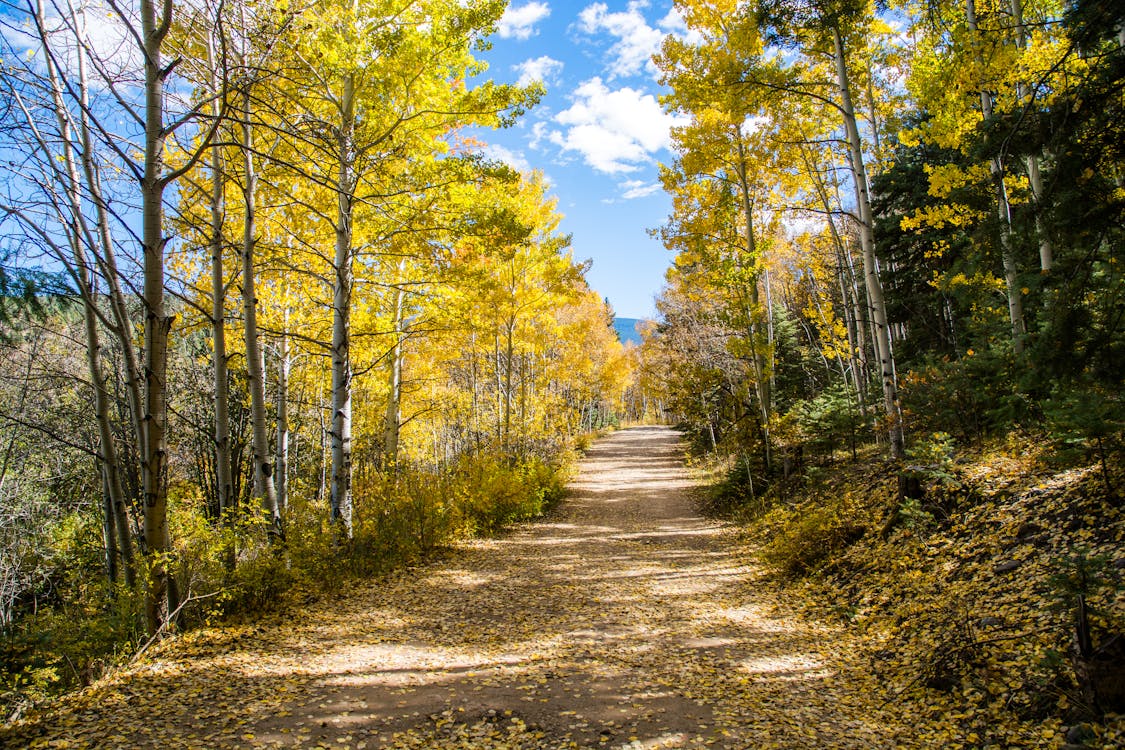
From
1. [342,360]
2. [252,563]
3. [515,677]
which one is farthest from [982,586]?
[342,360]

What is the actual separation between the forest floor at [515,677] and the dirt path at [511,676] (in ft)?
0.06

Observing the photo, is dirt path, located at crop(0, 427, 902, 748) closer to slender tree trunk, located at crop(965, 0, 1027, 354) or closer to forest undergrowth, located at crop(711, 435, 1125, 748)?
forest undergrowth, located at crop(711, 435, 1125, 748)

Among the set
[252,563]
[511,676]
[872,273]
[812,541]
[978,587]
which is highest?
[872,273]

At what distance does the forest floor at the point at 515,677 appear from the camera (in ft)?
11.1

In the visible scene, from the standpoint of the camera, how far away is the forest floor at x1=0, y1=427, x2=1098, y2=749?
3.39 metres

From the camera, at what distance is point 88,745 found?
10.3 feet

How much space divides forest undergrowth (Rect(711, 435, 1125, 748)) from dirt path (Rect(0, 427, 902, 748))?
17.5 inches

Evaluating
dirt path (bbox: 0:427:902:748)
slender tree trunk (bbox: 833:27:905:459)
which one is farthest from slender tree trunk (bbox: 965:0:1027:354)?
dirt path (bbox: 0:427:902:748)

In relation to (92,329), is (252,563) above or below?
below

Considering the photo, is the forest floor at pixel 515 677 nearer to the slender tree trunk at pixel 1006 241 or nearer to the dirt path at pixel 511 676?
the dirt path at pixel 511 676

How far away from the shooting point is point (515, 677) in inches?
171

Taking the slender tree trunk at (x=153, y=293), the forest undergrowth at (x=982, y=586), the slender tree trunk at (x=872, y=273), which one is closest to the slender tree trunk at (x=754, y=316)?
the forest undergrowth at (x=982, y=586)

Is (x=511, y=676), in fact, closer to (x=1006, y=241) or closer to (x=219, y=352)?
(x=219, y=352)

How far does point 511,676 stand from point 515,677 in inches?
1.7
